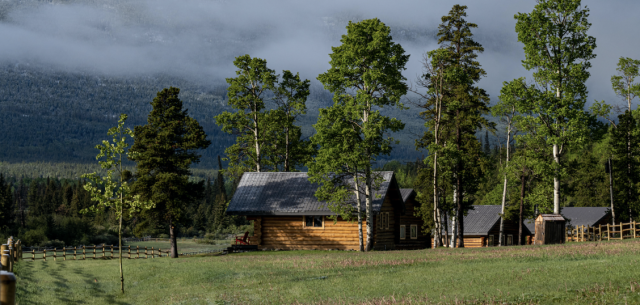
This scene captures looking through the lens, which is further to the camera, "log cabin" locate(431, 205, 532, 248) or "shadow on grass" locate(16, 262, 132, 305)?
"log cabin" locate(431, 205, 532, 248)

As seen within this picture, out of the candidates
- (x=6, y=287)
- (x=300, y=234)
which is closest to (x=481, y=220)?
(x=300, y=234)

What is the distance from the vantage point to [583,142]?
115 ft

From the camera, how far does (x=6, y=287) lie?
4.84m

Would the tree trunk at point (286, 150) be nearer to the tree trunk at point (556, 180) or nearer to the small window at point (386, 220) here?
the small window at point (386, 220)

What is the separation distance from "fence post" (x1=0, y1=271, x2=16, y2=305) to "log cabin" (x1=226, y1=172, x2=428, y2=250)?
37005 mm

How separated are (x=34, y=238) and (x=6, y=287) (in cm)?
9113

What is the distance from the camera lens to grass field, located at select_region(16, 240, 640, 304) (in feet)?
47.4

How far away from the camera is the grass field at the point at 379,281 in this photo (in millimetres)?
14438

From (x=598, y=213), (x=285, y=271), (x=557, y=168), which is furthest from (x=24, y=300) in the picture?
(x=598, y=213)

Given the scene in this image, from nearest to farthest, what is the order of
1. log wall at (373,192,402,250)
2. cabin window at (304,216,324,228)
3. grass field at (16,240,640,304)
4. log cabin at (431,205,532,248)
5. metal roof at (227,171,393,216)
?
grass field at (16,240,640,304) < metal roof at (227,171,393,216) < cabin window at (304,216,324,228) < log wall at (373,192,402,250) < log cabin at (431,205,532,248)

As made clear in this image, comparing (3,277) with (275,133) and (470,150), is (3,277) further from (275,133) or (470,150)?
(275,133)

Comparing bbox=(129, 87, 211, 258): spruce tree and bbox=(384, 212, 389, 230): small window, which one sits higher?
bbox=(129, 87, 211, 258): spruce tree

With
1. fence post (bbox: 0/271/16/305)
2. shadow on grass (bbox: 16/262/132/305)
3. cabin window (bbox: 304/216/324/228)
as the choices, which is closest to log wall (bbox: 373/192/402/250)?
cabin window (bbox: 304/216/324/228)

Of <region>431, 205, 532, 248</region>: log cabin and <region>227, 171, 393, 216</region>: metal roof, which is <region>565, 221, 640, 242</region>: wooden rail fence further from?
<region>227, 171, 393, 216</region>: metal roof
